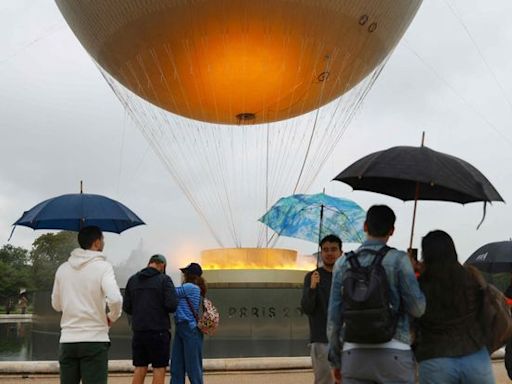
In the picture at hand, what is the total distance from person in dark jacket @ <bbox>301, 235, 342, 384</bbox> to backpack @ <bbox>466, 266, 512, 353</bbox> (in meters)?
2.02

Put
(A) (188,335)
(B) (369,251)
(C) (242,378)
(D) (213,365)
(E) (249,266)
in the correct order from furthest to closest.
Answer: (E) (249,266)
(D) (213,365)
(C) (242,378)
(A) (188,335)
(B) (369,251)

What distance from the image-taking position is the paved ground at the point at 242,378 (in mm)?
9070

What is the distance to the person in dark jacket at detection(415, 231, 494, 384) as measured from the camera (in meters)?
3.59

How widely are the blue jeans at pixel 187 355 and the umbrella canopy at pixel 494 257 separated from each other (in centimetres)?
369

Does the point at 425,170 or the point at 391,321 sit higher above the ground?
the point at 425,170

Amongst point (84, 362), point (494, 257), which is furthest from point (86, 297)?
point (494, 257)

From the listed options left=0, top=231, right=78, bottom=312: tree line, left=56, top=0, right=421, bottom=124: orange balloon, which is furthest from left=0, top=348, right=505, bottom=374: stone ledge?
left=0, top=231, right=78, bottom=312: tree line

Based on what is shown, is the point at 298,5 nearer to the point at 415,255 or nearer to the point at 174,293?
the point at 174,293

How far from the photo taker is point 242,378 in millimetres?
9484

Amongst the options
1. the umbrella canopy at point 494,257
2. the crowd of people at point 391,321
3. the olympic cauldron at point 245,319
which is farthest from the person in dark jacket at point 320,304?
the olympic cauldron at point 245,319

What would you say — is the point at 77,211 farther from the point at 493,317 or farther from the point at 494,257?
the point at 494,257

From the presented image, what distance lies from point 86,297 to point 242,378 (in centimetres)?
526

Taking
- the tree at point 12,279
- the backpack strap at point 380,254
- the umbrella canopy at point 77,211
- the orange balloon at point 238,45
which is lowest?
the tree at point 12,279

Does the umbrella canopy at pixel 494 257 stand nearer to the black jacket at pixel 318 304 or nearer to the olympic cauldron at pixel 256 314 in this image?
the black jacket at pixel 318 304
